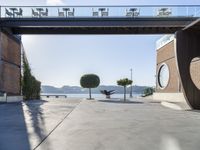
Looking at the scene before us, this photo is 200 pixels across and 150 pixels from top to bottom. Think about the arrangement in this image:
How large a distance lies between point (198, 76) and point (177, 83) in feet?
15.4

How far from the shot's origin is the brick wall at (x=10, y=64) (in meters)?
26.4

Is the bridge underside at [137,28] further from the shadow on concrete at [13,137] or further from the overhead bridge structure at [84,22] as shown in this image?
the shadow on concrete at [13,137]

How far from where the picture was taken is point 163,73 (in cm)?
3791

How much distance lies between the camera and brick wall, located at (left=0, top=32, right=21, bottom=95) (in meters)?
26.4

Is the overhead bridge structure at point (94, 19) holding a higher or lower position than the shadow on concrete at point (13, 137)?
higher

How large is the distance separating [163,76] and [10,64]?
55.0 feet

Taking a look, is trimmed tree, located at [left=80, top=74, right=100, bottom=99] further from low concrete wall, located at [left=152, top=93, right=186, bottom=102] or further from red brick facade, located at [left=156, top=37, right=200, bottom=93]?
red brick facade, located at [left=156, top=37, right=200, bottom=93]

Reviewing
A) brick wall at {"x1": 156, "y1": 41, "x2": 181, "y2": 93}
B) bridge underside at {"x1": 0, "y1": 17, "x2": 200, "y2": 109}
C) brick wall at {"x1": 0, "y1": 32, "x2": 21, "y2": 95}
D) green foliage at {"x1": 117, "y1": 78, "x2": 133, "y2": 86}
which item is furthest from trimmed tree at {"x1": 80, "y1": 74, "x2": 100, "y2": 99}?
bridge underside at {"x1": 0, "y1": 17, "x2": 200, "y2": 109}

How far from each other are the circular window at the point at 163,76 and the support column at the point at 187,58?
14002 mm

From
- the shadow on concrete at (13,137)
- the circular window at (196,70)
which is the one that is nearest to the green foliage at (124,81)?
the circular window at (196,70)

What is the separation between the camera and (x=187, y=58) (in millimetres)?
21828

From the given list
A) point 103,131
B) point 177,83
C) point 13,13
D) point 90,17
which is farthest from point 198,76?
point 103,131

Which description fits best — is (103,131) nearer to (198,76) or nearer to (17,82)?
(198,76)

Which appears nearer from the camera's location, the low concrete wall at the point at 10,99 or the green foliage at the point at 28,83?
the low concrete wall at the point at 10,99
